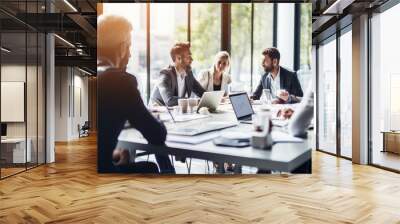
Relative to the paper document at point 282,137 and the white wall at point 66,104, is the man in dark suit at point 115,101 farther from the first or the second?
the white wall at point 66,104

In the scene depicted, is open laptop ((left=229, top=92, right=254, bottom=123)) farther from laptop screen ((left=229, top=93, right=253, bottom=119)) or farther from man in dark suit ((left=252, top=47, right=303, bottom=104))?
man in dark suit ((left=252, top=47, right=303, bottom=104))

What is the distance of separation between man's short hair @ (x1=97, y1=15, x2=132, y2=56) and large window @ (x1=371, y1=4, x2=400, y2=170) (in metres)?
4.83

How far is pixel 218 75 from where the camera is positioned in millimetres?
6070

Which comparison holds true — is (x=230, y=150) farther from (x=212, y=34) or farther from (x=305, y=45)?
(x=305, y=45)

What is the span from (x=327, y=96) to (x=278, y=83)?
4902 millimetres

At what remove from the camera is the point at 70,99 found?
15398 millimetres

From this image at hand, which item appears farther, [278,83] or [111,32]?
[111,32]

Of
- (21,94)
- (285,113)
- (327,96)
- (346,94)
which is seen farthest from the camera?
(327,96)

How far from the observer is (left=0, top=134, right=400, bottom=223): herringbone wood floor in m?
3.99

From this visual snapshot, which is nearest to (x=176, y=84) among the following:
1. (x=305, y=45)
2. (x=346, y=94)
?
(x=305, y=45)

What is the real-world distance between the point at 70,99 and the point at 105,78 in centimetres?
1002

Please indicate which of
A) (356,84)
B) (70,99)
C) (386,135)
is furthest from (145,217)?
(70,99)

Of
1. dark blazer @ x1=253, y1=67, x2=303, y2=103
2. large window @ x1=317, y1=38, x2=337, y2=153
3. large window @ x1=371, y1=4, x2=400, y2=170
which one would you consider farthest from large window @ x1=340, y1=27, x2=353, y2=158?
dark blazer @ x1=253, y1=67, x2=303, y2=103

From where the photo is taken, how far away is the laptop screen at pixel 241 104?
19.6 feet
